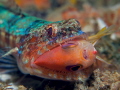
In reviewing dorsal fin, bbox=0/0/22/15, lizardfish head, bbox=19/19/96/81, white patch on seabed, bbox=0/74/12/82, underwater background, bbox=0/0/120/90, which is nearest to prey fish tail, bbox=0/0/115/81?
lizardfish head, bbox=19/19/96/81

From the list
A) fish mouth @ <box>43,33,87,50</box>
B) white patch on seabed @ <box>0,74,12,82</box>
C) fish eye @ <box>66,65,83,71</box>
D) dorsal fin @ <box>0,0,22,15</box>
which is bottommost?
fish eye @ <box>66,65,83,71</box>

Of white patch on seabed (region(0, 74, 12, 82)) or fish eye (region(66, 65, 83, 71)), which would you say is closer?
fish eye (region(66, 65, 83, 71))

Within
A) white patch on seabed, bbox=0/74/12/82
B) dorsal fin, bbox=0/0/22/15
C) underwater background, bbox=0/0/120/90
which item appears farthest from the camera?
dorsal fin, bbox=0/0/22/15

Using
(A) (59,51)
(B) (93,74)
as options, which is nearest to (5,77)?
(A) (59,51)

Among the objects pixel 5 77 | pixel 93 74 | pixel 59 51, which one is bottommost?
pixel 93 74

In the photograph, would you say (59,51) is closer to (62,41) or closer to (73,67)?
(62,41)

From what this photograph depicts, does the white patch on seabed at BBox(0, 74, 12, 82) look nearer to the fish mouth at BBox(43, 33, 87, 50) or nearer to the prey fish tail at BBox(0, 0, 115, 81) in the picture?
the prey fish tail at BBox(0, 0, 115, 81)

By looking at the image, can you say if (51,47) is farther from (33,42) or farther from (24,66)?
(24,66)

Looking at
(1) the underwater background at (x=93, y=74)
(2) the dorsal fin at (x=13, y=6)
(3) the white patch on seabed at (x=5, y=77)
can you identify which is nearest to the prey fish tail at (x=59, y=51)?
(1) the underwater background at (x=93, y=74)
